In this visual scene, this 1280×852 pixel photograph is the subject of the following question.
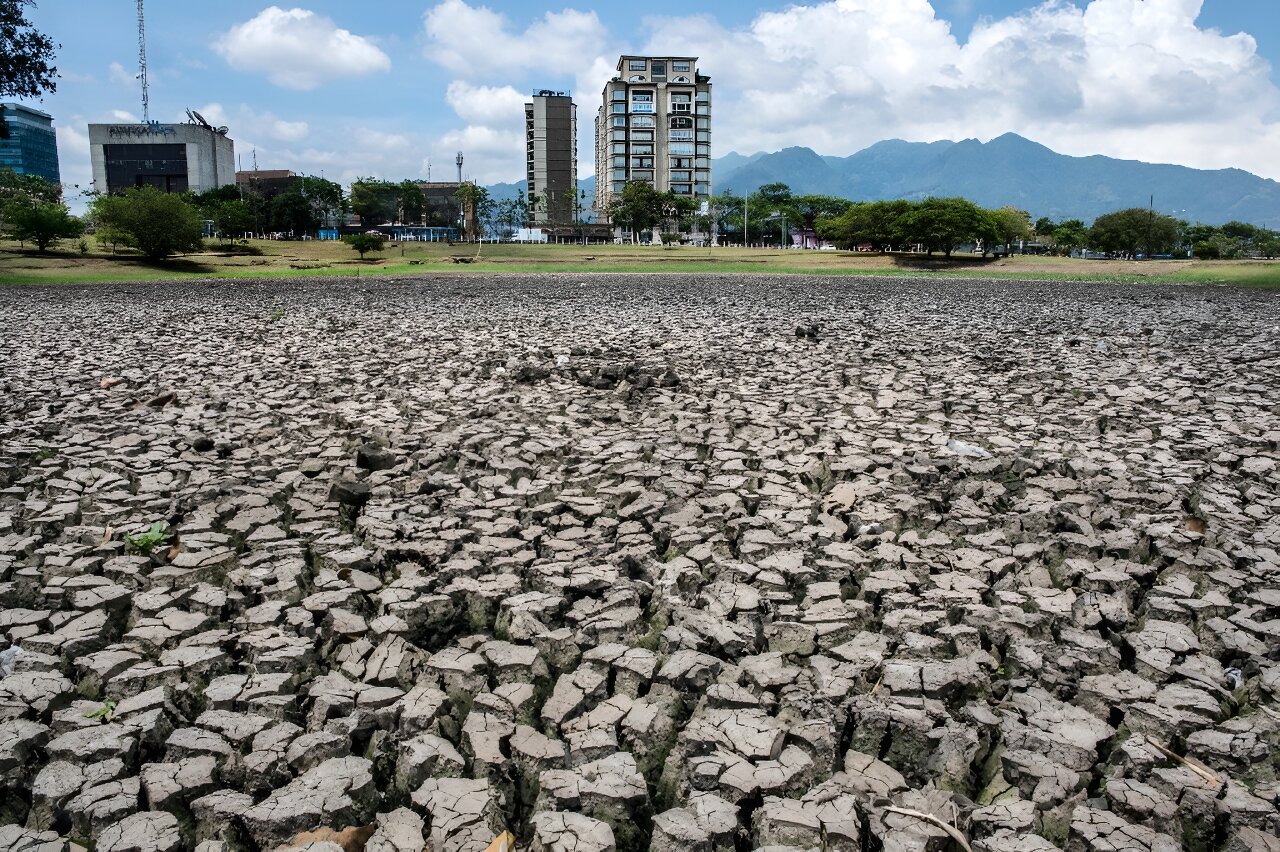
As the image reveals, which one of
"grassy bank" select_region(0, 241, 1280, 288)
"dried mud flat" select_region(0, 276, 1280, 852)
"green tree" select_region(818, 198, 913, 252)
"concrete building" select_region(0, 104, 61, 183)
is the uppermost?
"concrete building" select_region(0, 104, 61, 183)

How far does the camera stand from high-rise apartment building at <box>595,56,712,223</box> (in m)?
152

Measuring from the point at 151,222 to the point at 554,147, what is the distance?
12511cm

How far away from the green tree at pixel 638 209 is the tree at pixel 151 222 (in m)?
78.0

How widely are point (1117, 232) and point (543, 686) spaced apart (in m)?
98.5

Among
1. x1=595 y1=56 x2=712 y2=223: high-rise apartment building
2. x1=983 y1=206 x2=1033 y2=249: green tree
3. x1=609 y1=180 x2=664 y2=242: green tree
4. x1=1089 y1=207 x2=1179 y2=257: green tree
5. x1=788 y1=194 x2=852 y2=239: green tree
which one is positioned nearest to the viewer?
x1=983 y1=206 x2=1033 y2=249: green tree

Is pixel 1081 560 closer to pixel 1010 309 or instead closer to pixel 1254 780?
pixel 1254 780

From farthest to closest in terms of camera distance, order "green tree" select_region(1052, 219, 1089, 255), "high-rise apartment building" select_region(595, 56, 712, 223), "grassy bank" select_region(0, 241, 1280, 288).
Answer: "high-rise apartment building" select_region(595, 56, 712, 223) < "green tree" select_region(1052, 219, 1089, 255) < "grassy bank" select_region(0, 241, 1280, 288)

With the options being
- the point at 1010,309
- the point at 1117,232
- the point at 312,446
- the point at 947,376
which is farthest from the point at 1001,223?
the point at 312,446

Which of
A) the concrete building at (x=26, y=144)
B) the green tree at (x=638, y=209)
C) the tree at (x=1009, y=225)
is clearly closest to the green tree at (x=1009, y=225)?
the tree at (x=1009, y=225)

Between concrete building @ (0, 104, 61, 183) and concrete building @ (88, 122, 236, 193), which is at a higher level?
concrete building @ (0, 104, 61, 183)

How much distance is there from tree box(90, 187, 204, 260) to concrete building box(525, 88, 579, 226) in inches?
4547

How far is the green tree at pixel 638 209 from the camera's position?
117438 mm

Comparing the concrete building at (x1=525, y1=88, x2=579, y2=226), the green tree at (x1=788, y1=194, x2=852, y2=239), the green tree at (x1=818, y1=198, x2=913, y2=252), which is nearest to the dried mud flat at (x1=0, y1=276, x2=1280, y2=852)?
the green tree at (x1=818, y1=198, x2=913, y2=252)

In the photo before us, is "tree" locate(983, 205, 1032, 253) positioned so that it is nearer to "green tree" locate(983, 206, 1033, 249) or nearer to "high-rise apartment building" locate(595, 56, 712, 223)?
"green tree" locate(983, 206, 1033, 249)
